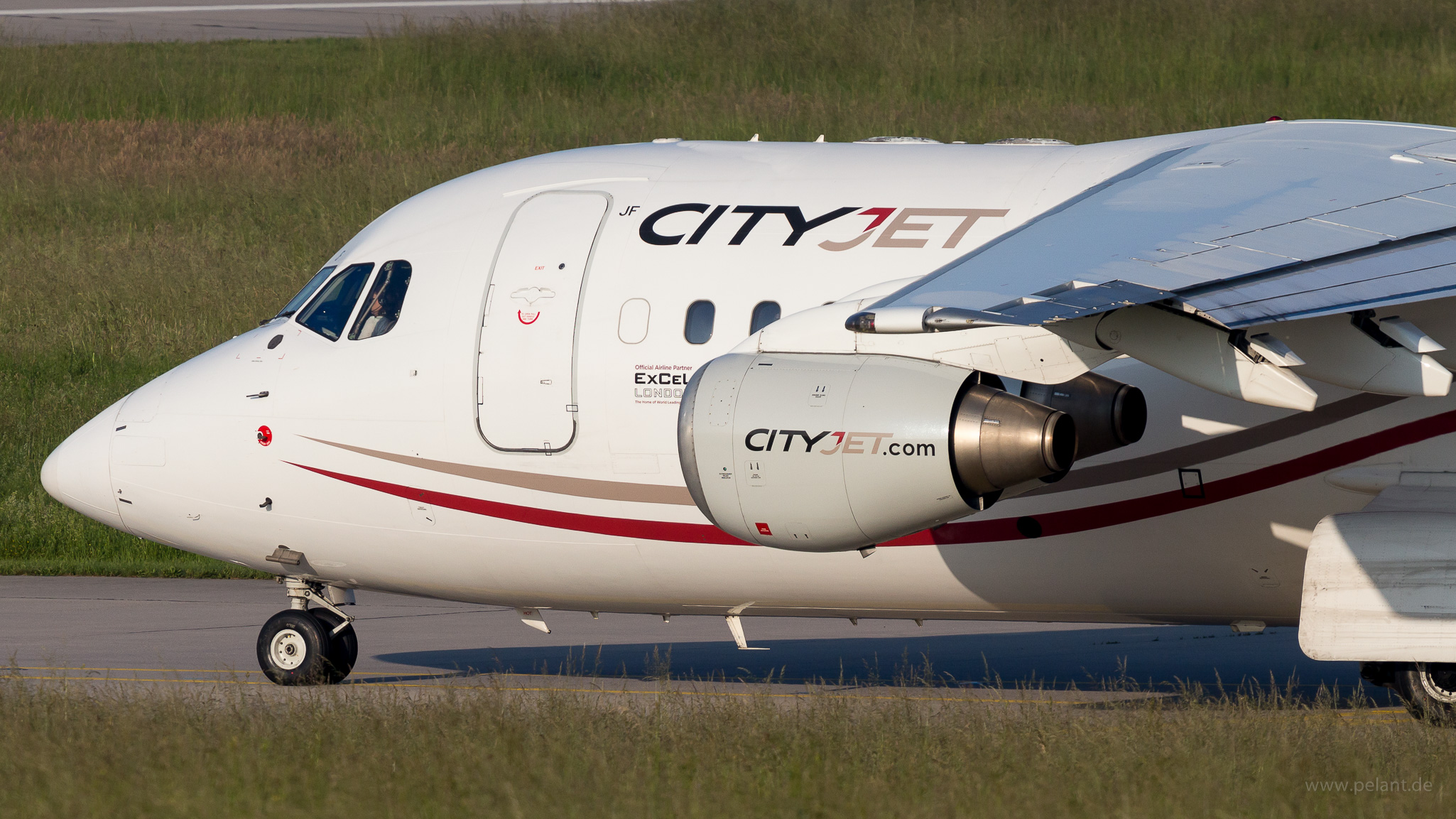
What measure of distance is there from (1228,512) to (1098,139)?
22.8 m

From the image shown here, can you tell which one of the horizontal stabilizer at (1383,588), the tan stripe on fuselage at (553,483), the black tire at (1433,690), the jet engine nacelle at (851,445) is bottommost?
the black tire at (1433,690)

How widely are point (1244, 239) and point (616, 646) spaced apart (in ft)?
31.8

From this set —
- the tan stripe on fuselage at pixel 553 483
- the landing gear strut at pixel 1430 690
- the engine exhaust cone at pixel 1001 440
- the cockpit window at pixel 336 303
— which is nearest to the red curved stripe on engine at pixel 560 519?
the tan stripe on fuselage at pixel 553 483

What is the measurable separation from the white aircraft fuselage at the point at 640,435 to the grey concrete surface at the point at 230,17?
2907 centimetres

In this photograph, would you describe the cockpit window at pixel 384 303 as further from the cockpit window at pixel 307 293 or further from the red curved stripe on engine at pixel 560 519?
the red curved stripe on engine at pixel 560 519

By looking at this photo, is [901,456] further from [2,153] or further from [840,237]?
[2,153]

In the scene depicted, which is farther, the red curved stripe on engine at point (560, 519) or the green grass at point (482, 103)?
the green grass at point (482, 103)

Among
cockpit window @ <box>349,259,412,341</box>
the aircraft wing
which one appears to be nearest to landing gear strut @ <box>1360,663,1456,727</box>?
the aircraft wing

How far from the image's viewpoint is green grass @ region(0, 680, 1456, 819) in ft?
27.1

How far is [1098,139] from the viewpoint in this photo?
3309cm

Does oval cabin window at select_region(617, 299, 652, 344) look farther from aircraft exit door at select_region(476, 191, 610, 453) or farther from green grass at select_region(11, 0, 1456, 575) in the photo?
green grass at select_region(11, 0, 1456, 575)

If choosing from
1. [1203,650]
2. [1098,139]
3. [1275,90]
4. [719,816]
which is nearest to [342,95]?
[1098,139]

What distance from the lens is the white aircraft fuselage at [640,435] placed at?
11406 millimetres

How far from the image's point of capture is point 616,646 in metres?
17.3
